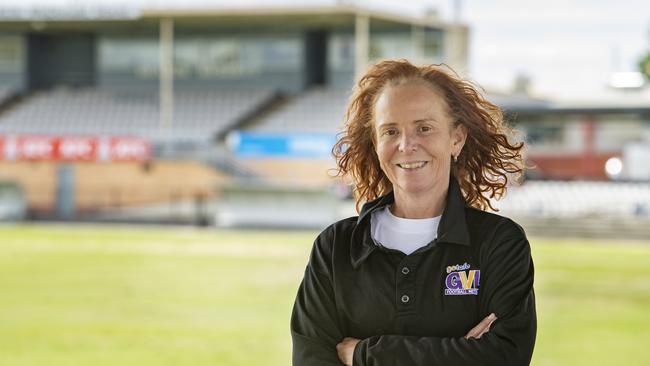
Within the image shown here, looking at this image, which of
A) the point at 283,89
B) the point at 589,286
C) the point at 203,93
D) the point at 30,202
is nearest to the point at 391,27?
the point at 283,89

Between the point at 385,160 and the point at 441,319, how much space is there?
470 mm

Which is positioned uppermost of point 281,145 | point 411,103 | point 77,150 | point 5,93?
point 411,103

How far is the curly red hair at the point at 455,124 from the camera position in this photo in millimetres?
3201

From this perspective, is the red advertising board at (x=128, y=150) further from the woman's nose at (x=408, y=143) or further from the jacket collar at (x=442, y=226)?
the woman's nose at (x=408, y=143)

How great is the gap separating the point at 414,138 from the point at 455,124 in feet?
0.57

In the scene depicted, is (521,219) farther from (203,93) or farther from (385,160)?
(385,160)

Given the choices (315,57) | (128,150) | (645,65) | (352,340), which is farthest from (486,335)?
(645,65)

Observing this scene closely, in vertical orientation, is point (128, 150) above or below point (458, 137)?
below

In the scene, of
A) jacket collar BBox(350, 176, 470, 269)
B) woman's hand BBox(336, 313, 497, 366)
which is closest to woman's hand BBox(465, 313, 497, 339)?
woman's hand BBox(336, 313, 497, 366)

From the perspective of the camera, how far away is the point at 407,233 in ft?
10.3

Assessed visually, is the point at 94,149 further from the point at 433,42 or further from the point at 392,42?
the point at 433,42

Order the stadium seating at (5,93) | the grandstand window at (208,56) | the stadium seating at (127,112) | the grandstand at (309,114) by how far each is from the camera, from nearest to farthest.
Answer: the grandstand at (309,114) → the stadium seating at (127,112) → the grandstand window at (208,56) → the stadium seating at (5,93)

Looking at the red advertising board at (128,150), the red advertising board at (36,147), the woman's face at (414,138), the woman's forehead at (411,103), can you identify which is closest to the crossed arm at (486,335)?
the woman's face at (414,138)

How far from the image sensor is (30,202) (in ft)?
117
